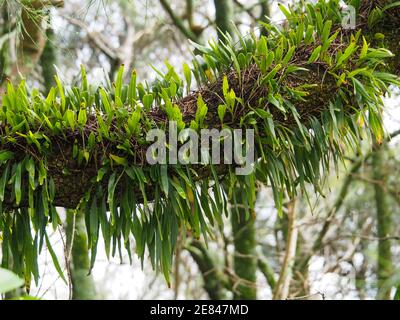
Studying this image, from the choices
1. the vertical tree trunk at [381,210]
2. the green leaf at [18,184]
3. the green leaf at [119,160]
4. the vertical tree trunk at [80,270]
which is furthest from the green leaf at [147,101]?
the vertical tree trunk at [381,210]

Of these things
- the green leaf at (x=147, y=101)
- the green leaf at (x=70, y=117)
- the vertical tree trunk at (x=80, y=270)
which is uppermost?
the green leaf at (x=147, y=101)

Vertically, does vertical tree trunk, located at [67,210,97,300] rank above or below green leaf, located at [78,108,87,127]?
below

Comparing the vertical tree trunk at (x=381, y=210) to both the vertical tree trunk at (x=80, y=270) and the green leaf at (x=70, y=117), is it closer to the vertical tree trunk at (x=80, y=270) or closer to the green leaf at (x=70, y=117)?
the vertical tree trunk at (x=80, y=270)

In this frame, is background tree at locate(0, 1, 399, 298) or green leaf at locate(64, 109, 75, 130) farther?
background tree at locate(0, 1, 399, 298)

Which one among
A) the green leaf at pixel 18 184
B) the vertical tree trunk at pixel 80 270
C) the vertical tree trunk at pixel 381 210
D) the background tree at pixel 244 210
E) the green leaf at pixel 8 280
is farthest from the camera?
the vertical tree trunk at pixel 381 210

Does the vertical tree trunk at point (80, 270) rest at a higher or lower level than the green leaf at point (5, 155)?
lower

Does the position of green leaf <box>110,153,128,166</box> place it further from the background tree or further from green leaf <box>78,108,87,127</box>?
the background tree

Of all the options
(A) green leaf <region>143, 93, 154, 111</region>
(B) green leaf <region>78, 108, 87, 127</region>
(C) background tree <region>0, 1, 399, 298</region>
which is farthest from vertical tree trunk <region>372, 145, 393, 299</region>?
(B) green leaf <region>78, 108, 87, 127</region>

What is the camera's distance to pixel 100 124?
215cm

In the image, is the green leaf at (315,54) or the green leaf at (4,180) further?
the green leaf at (315,54)

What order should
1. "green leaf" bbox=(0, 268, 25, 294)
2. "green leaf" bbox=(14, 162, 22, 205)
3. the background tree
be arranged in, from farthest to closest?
1. the background tree
2. "green leaf" bbox=(14, 162, 22, 205)
3. "green leaf" bbox=(0, 268, 25, 294)

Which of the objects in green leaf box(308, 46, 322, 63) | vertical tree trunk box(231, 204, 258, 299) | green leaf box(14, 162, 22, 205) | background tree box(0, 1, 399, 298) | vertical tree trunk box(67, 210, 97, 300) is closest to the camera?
green leaf box(14, 162, 22, 205)
